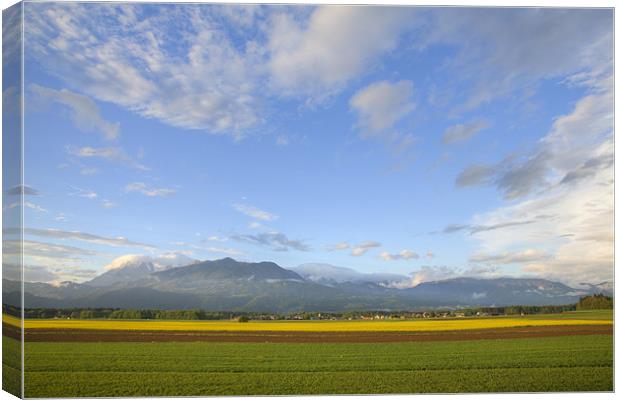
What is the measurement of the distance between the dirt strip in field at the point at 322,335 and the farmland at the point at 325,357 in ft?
0.09

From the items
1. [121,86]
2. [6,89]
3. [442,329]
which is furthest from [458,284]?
[6,89]

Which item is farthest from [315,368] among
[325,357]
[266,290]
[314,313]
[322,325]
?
[266,290]

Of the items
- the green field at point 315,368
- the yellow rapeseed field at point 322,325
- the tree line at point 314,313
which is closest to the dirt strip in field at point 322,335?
the yellow rapeseed field at point 322,325

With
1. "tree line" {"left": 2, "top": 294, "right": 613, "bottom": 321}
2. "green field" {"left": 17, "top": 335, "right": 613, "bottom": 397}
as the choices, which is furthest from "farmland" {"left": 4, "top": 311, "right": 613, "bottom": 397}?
"tree line" {"left": 2, "top": 294, "right": 613, "bottom": 321}

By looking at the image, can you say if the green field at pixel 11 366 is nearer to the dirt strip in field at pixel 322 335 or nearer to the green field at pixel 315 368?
the green field at pixel 315 368

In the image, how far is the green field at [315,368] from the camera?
8945 mm

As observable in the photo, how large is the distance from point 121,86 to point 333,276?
21.0ft

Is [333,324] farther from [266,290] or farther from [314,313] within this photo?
[266,290]

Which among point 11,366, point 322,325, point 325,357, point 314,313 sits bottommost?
point 325,357

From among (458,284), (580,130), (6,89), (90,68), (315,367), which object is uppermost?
(90,68)

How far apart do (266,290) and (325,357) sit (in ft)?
13.3

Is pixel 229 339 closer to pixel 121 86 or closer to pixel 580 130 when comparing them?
pixel 121 86

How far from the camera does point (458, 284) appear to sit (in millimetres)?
11195

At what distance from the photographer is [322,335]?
37.2 ft
